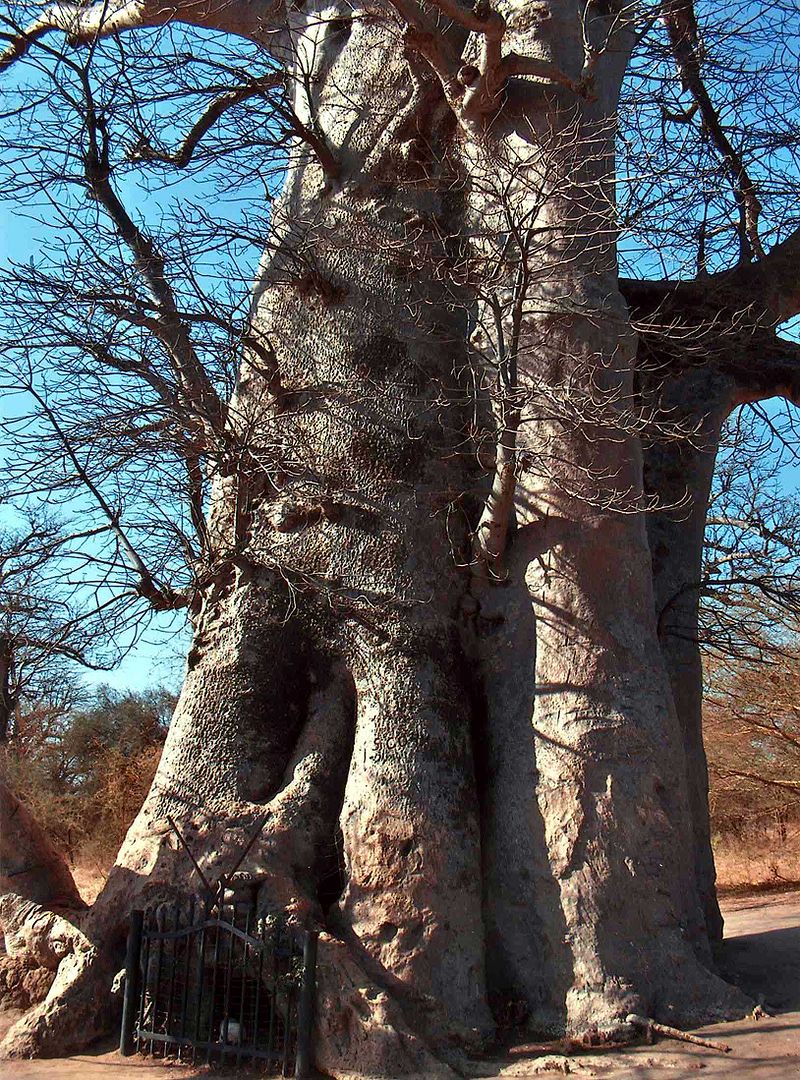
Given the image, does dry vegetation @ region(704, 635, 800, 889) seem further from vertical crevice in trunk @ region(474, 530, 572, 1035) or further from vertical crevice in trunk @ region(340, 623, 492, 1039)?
vertical crevice in trunk @ region(340, 623, 492, 1039)

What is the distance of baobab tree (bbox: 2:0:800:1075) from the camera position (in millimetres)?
4336

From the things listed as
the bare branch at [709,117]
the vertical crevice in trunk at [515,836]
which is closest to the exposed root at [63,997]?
the vertical crevice in trunk at [515,836]

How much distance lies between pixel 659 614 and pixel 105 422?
3.11m

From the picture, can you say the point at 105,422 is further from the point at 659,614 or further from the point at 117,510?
the point at 659,614

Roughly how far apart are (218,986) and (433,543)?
224cm

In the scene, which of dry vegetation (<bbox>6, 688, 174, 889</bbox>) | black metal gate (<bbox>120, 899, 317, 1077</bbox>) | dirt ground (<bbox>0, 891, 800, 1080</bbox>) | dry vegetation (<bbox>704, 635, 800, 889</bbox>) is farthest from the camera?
dry vegetation (<bbox>6, 688, 174, 889</bbox>)

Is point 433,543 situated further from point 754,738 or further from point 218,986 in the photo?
point 754,738

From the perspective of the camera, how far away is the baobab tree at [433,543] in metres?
4.34

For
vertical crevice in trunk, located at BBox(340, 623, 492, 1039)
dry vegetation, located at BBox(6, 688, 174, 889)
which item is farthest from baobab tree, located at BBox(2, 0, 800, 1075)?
dry vegetation, located at BBox(6, 688, 174, 889)

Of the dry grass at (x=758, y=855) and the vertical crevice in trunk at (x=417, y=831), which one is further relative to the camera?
the dry grass at (x=758, y=855)

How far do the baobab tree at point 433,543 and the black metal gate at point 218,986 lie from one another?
14cm

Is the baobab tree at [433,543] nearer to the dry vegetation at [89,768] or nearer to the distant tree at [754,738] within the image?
the distant tree at [754,738]

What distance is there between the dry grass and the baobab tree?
689 cm

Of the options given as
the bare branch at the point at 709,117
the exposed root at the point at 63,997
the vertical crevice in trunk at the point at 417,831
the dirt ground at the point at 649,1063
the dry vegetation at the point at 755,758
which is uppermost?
the bare branch at the point at 709,117
